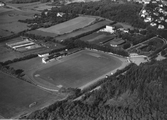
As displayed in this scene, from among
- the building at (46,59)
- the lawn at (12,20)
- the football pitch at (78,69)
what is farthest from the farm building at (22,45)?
the football pitch at (78,69)

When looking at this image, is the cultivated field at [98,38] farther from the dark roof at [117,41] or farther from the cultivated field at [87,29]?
the cultivated field at [87,29]

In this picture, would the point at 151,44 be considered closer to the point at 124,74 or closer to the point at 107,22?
the point at 124,74

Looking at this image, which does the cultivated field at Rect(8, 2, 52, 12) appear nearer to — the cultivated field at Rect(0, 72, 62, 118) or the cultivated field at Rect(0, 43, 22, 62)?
the cultivated field at Rect(0, 43, 22, 62)

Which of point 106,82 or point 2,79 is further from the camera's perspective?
point 2,79

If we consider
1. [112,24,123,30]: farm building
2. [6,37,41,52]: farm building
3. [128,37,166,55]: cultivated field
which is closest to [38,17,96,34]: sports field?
[112,24,123,30]: farm building

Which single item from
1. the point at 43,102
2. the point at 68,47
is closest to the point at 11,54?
the point at 68,47

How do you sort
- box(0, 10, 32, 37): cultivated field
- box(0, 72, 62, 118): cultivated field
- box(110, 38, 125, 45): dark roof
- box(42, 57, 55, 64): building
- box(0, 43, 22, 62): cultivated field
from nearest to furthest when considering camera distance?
box(0, 72, 62, 118): cultivated field < box(42, 57, 55, 64): building < box(0, 43, 22, 62): cultivated field < box(110, 38, 125, 45): dark roof < box(0, 10, 32, 37): cultivated field

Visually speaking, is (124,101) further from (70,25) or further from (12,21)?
(12,21)
